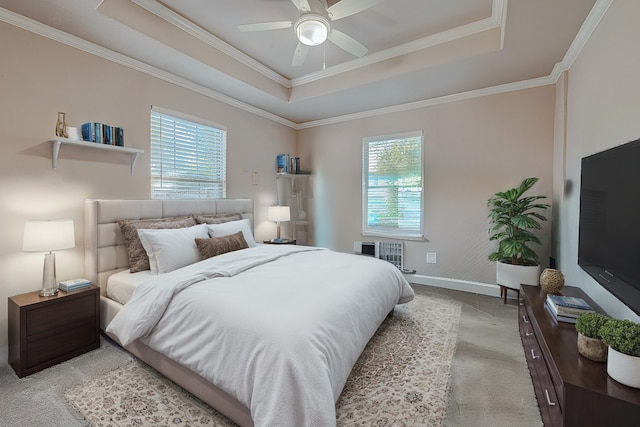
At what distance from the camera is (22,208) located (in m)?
2.21

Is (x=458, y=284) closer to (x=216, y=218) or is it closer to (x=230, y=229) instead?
(x=230, y=229)

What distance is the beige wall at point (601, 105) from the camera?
5.38 ft

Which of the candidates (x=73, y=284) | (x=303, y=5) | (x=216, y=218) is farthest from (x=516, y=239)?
(x=73, y=284)

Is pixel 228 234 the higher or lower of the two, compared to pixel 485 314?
higher

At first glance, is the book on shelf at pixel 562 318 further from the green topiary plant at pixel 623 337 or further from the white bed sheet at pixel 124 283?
the white bed sheet at pixel 124 283

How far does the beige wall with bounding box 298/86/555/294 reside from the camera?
335cm

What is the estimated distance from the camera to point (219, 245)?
9.18 ft

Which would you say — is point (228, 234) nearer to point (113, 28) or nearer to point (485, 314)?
point (113, 28)

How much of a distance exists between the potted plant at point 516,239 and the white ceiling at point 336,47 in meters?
1.38

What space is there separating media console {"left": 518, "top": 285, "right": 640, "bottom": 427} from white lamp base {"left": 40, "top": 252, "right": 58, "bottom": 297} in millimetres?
3162

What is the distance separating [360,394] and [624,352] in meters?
1.29

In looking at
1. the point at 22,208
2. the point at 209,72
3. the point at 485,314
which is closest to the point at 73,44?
the point at 209,72

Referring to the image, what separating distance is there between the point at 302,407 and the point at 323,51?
127 inches

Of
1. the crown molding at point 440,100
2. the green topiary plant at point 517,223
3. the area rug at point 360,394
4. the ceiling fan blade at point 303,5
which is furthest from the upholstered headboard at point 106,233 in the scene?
the green topiary plant at point 517,223
